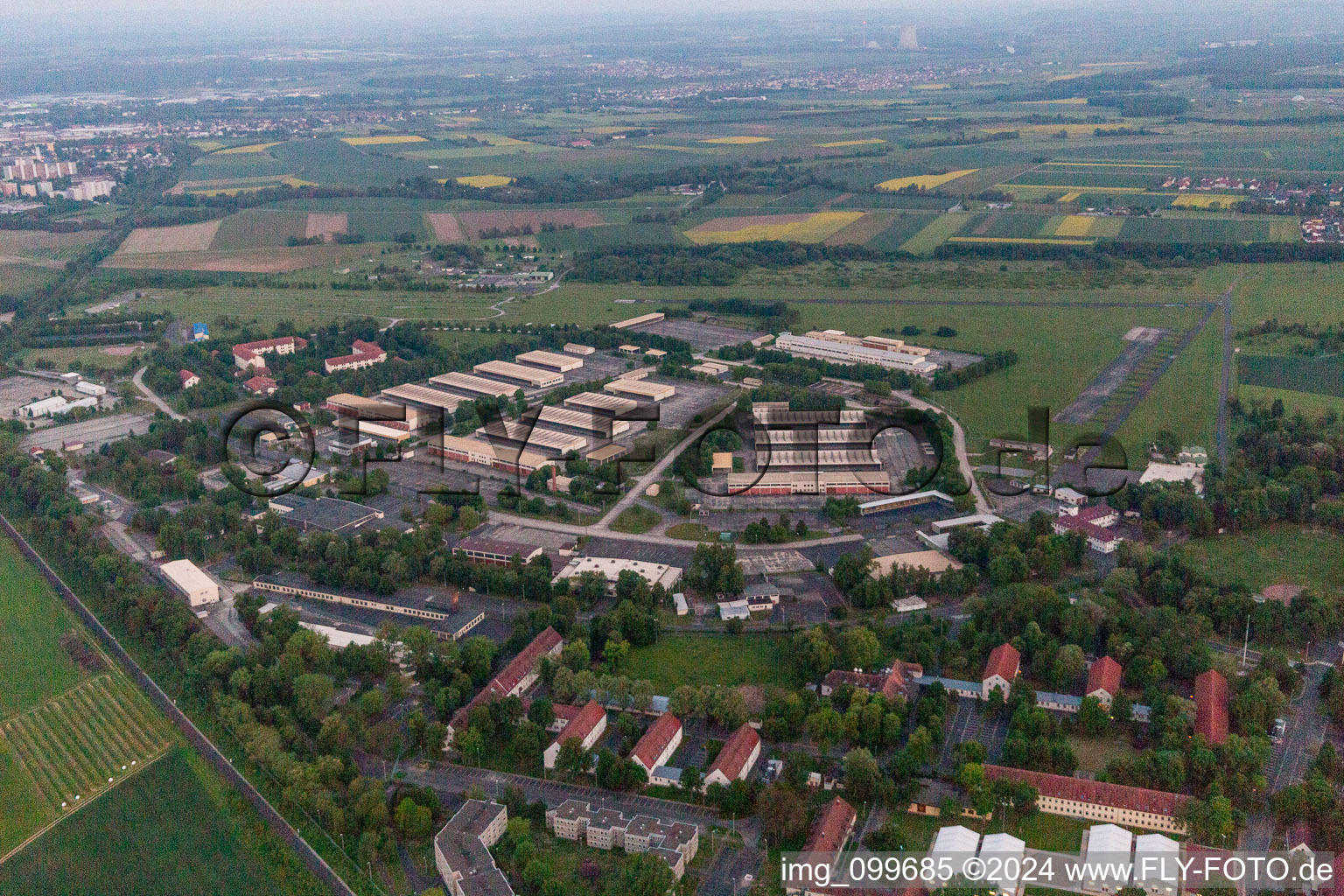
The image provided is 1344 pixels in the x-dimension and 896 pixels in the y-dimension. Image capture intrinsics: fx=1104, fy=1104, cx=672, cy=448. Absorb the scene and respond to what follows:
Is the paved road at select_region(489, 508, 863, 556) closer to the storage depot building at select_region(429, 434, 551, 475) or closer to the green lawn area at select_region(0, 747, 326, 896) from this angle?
the storage depot building at select_region(429, 434, 551, 475)

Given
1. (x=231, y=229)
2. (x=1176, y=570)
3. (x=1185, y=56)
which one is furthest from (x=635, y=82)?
(x=1176, y=570)


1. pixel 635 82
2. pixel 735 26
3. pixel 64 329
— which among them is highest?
pixel 735 26

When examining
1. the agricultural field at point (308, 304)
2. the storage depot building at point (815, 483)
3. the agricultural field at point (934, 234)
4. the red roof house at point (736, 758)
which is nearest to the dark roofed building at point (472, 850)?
the red roof house at point (736, 758)

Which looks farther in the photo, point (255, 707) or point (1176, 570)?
point (1176, 570)

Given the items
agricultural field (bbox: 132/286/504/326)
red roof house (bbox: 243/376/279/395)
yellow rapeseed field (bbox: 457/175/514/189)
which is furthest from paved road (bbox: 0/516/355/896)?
yellow rapeseed field (bbox: 457/175/514/189)

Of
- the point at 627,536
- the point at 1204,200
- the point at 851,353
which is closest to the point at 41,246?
the point at 851,353

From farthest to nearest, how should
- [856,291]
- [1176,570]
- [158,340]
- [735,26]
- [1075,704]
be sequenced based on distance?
[735,26] < [856,291] < [158,340] < [1176,570] < [1075,704]

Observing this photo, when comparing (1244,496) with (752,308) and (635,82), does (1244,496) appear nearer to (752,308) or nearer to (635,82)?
(752,308)
